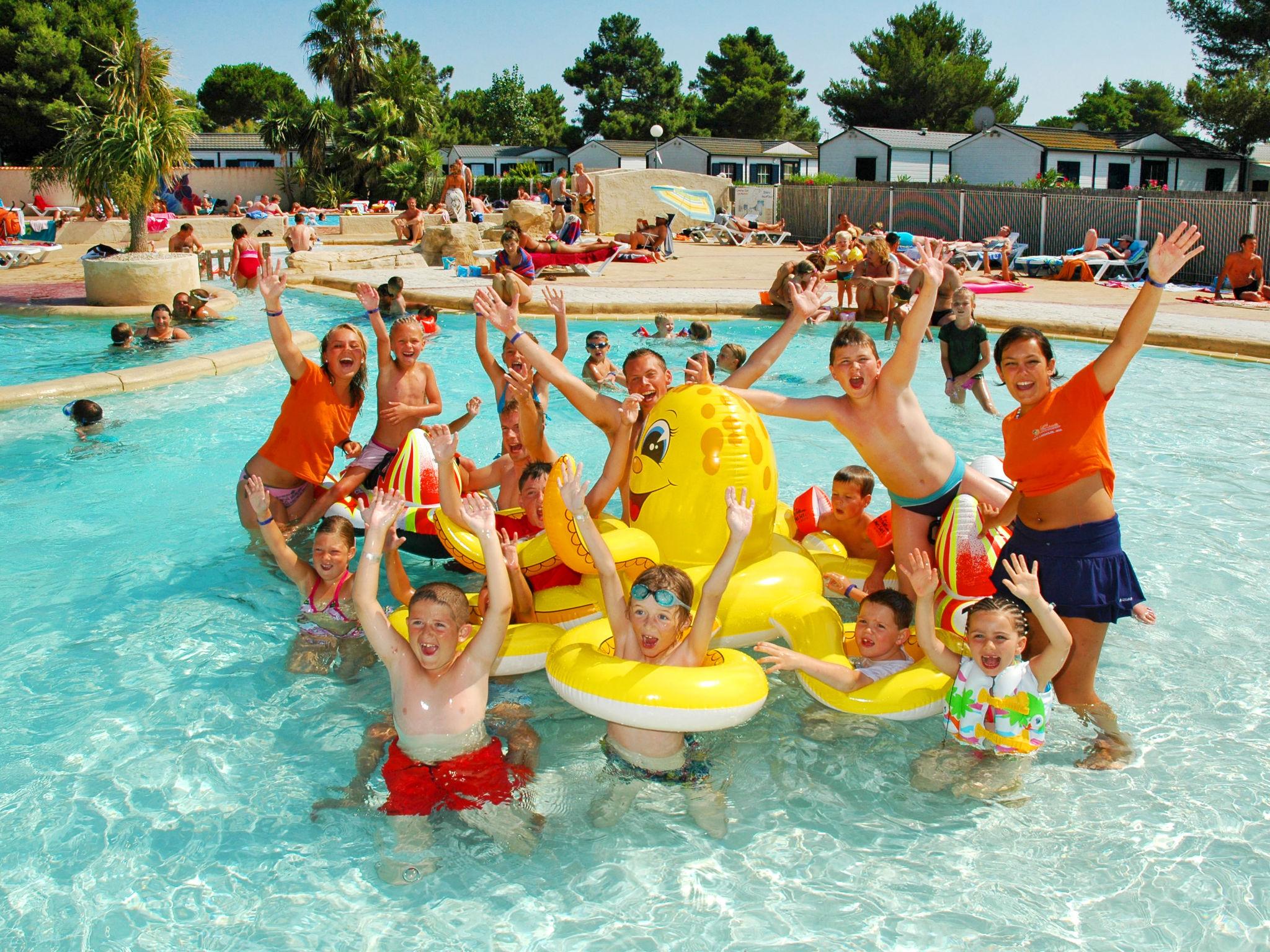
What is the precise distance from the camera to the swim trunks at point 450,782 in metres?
3.71

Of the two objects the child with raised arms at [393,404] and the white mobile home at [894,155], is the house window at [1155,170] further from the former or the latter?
the child with raised arms at [393,404]

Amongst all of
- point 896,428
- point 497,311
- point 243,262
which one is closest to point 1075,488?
point 896,428

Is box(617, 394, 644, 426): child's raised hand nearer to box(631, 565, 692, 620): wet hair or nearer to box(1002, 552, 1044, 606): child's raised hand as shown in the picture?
box(631, 565, 692, 620): wet hair

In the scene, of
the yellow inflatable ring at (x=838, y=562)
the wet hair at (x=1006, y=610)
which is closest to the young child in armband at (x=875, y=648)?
the wet hair at (x=1006, y=610)

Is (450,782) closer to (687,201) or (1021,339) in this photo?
(1021,339)

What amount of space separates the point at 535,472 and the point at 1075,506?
2.49 m

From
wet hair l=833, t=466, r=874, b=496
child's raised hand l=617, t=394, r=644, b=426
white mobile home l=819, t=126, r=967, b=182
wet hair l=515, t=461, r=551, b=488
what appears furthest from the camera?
white mobile home l=819, t=126, r=967, b=182

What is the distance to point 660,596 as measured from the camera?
153 inches

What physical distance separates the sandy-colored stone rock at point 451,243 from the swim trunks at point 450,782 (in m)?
17.2

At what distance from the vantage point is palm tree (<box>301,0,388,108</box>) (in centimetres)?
4128

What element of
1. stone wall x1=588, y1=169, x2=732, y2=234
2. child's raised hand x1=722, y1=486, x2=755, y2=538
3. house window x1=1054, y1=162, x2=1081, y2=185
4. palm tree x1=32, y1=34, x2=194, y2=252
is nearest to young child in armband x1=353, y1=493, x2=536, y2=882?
child's raised hand x1=722, y1=486, x2=755, y2=538

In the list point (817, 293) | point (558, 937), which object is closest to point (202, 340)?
point (817, 293)

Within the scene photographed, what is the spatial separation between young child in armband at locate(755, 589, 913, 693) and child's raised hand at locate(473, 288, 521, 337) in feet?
6.02

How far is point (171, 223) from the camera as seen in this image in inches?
1048
